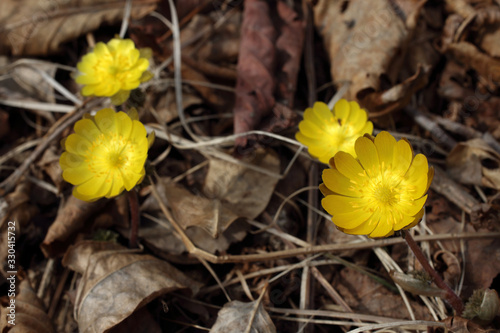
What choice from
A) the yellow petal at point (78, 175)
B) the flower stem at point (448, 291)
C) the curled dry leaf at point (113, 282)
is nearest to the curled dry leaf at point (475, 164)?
the flower stem at point (448, 291)

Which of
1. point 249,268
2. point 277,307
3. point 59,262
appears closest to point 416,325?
point 277,307

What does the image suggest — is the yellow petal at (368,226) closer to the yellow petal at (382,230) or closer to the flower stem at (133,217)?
the yellow petal at (382,230)

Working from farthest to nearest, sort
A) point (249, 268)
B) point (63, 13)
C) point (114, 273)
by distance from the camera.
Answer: point (63, 13), point (249, 268), point (114, 273)

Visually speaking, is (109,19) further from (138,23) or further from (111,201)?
(111,201)

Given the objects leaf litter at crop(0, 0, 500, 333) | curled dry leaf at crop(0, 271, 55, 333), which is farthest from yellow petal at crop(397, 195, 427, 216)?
curled dry leaf at crop(0, 271, 55, 333)

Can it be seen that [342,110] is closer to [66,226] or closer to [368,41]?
[368,41]

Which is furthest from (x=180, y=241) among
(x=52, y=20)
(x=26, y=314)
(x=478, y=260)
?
(x=52, y=20)
